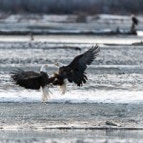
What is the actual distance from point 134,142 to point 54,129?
160 centimetres

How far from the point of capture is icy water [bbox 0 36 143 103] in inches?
629

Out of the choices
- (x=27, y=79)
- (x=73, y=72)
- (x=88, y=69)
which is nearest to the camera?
(x=27, y=79)

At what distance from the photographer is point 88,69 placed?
834 inches

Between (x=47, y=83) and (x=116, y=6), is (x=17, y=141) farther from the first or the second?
(x=116, y=6)

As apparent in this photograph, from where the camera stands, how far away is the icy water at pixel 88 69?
16.0 m

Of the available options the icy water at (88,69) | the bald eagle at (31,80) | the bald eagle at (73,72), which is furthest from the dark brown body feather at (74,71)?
the icy water at (88,69)

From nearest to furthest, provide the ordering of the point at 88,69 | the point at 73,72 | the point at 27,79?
the point at 27,79, the point at 73,72, the point at 88,69

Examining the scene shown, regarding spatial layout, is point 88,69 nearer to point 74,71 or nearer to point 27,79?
point 74,71

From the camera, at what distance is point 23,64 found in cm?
2273

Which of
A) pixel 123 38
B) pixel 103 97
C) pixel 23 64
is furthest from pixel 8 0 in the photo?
pixel 103 97

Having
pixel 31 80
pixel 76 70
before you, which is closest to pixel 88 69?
pixel 76 70

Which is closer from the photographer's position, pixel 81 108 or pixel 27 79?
pixel 27 79

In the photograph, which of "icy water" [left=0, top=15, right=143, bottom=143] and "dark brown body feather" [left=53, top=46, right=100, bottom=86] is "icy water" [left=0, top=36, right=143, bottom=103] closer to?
"icy water" [left=0, top=15, right=143, bottom=143]

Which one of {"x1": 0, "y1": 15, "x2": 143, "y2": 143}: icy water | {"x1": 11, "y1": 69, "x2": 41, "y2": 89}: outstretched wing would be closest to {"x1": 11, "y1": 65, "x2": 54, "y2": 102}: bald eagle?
{"x1": 11, "y1": 69, "x2": 41, "y2": 89}: outstretched wing
